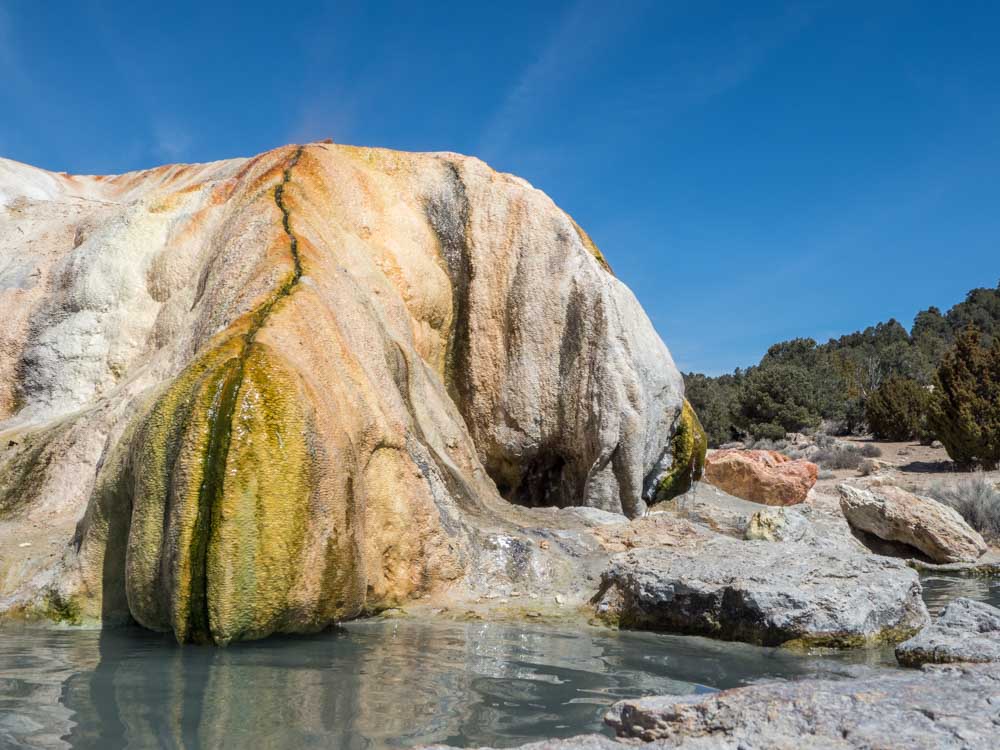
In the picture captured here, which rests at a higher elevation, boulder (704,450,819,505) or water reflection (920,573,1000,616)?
boulder (704,450,819,505)

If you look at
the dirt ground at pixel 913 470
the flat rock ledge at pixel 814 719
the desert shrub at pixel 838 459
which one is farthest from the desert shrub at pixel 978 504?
the flat rock ledge at pixel 814 719

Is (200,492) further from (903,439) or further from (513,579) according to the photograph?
(903,439)

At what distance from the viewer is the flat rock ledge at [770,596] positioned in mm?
5449

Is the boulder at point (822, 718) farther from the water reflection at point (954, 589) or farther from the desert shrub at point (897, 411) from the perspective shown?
the desert shrub at point (897, 411)

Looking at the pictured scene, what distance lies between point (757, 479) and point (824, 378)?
22.9 metres

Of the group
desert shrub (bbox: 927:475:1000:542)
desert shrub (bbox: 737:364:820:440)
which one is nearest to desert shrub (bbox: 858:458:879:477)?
desert shrub (bbox: 737:364:820:440)

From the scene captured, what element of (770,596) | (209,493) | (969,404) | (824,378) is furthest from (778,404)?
(209,493)

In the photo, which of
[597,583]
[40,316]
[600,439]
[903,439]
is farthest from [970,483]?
[903,439]

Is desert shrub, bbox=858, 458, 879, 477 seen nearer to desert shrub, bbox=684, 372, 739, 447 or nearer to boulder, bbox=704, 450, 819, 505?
desert shrub, bbox=684, 372, 739, 447

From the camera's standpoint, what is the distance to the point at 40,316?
30.9 ft

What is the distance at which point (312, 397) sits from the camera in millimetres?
5305

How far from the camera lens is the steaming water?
3.32 m

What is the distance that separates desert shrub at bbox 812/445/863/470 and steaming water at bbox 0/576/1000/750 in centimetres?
2082

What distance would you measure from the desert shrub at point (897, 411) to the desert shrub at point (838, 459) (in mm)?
4552
